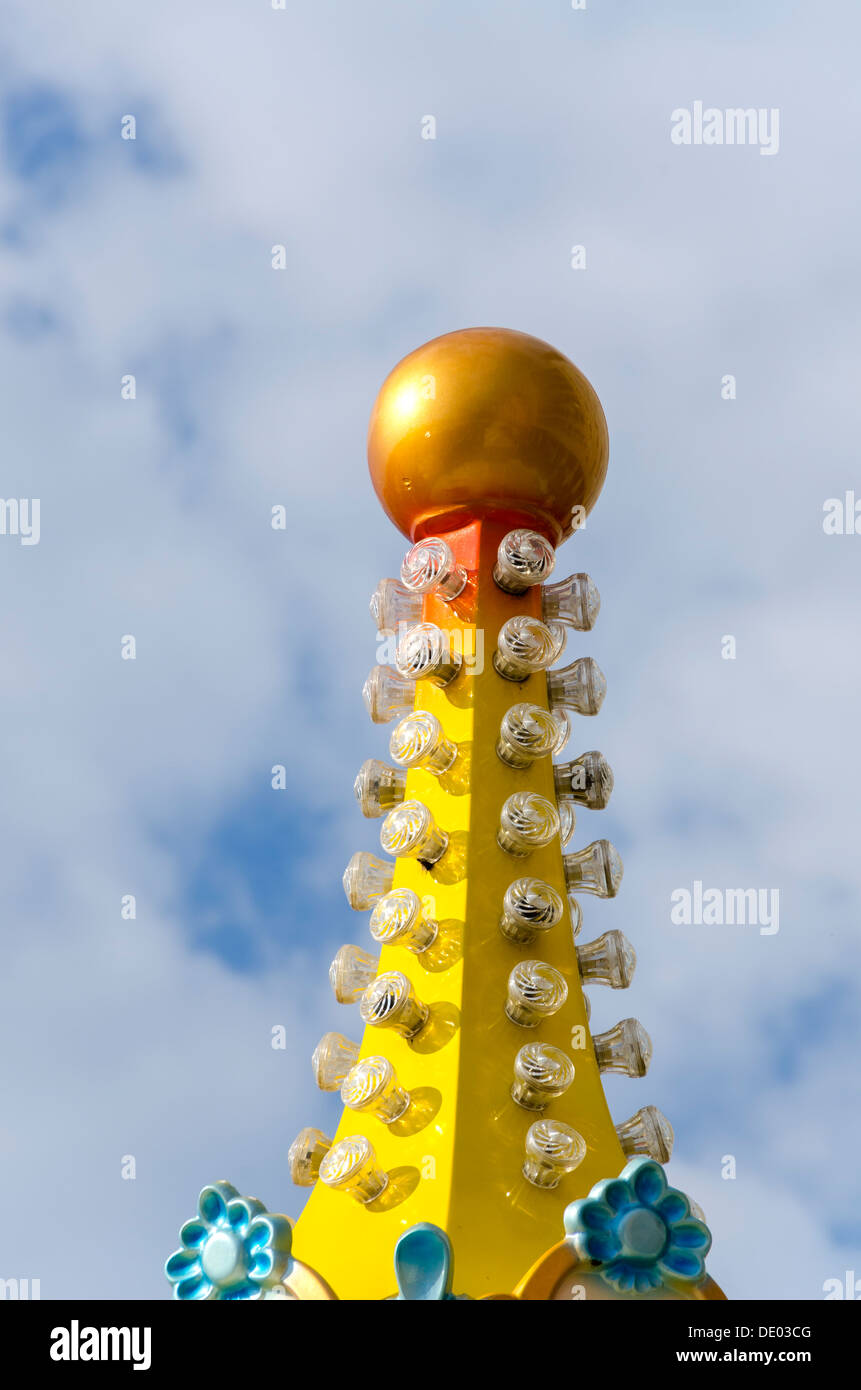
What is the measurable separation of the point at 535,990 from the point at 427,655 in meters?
Result: 2.25

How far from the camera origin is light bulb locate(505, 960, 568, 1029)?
27.3 ft

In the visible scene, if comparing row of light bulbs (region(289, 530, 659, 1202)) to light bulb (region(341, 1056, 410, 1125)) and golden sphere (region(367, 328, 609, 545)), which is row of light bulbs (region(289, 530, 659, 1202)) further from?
golden sphere (region(367, 328, 609, 545))

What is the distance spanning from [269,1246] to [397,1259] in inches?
30.6

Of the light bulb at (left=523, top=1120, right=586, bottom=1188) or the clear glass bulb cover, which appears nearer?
the light bulb at (left=523, top=1120, right=586, bottom=1188)

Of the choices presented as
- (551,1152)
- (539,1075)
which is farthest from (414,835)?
(551,1152)

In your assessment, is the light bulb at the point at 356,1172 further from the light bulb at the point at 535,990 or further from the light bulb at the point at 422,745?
the light bulb at the point at 422,745

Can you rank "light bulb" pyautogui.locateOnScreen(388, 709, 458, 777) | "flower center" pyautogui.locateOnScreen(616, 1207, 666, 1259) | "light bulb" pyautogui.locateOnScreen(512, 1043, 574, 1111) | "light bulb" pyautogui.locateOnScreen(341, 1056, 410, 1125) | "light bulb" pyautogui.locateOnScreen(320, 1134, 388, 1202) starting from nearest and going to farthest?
1. "flower center" pyautogui.locateOnScreen(616, 1207, 666, 1259)
2. "light bulb" pyautogui.locateOnScreen(320, 1134, 388, 1202)
3. "light bulb" pyautogui.locateOnScreen(512, 1043, 574, 1111)
4. "light bulb" pyautogui.locateOnScreen(341, 1056, 410, 1125)
5. "light bulb" pyautogui.locateOnScreen(388, 709, 458, 777)

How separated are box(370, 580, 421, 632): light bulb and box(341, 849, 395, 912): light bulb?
1552mm

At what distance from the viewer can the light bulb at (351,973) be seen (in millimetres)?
9453

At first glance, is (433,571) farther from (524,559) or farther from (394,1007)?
(394,1007)


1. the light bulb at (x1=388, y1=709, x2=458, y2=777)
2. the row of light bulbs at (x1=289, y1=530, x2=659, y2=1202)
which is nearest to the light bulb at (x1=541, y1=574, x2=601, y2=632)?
the row of light bulbs at (x1=289, y1=530, x2=659, y2=1202)

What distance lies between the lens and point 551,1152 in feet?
25.6
